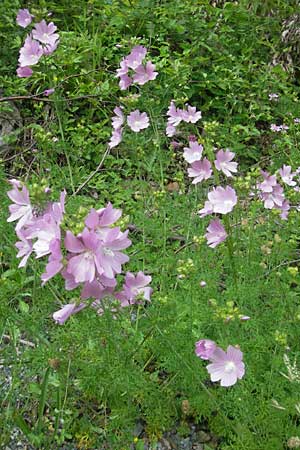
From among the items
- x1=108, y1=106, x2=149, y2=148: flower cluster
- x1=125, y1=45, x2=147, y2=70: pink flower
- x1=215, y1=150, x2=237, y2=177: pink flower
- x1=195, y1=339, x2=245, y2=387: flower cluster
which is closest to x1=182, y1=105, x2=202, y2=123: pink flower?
x1=108, y1=106, x2=149, y2=148: flower cluster

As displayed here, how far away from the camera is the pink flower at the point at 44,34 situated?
9.31 ft

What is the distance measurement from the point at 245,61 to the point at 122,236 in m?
3.31

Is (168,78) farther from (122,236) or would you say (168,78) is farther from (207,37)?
(122,236)

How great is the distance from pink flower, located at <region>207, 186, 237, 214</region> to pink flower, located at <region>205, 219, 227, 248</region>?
0.24ft

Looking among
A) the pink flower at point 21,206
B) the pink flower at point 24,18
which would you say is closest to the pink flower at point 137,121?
the pink flower at point 24,18

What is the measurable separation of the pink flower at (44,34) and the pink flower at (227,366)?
5.48 ft

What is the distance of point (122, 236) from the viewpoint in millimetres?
1584

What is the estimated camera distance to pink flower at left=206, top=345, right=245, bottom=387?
1771mm

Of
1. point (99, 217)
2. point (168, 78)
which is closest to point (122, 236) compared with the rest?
point (99, 217)

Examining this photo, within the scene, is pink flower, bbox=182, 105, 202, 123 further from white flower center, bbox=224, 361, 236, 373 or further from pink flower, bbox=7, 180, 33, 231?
white flower center, bbox=224, 361, 236, 373

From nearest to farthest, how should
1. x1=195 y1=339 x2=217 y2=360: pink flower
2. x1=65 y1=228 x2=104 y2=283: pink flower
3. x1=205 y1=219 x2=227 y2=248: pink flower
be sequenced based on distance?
x1=65 y1=228 x2=104 y2=283: pink flower
x1=195 y1=339 x2=217 y2=360: pink flower
x1=205 y1=219 x2=227 y2=248: pink flower

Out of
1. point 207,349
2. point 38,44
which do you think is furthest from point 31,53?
point 207,349

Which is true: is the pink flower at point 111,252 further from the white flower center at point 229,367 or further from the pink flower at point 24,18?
the pink flower at point 24,18

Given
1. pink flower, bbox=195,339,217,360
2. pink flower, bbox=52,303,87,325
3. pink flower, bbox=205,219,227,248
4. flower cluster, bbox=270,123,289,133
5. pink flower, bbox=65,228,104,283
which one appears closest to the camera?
pink flower, bbox=65,228,104,283
